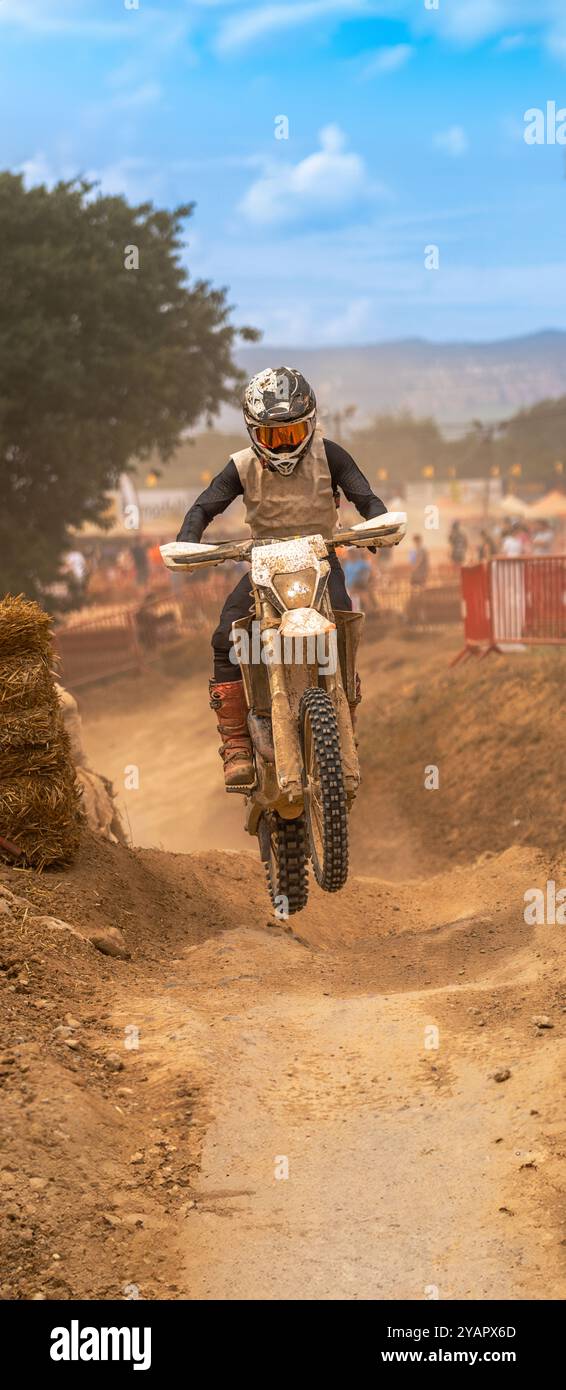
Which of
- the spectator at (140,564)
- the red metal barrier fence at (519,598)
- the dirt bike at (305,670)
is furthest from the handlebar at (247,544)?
the spectator at (140,564)

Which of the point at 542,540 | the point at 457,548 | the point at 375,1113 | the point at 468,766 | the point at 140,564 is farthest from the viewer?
the point at 542,540

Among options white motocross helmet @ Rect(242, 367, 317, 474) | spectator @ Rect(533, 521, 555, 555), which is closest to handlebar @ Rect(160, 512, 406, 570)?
white motocross helmet @ Rect(242, 367, 317, 474)

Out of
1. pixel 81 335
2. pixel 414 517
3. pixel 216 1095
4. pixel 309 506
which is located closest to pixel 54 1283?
pixel 216 1095

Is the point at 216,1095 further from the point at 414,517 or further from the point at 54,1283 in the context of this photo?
the point at 414,517

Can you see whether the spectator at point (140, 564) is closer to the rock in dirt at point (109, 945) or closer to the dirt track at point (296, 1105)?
the dirt track at point (296, 1105)

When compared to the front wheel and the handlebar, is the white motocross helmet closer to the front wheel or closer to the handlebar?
the handlebar

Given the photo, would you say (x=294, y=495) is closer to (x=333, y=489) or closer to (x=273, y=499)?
(x=273, y=499)

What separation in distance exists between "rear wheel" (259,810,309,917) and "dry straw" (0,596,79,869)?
184 centimetres

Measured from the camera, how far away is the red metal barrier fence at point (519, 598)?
795 inches

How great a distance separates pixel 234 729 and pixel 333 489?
5.27 ft

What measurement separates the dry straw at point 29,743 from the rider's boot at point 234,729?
1.63 metres

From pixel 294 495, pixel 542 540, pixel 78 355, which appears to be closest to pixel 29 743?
pixel 294 495

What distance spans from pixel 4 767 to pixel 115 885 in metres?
1.36

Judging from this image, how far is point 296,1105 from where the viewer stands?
648cm
